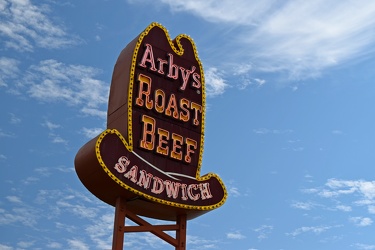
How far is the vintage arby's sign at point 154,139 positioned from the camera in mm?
22500

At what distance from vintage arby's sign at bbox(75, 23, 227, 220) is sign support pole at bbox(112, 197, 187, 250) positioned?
345 mm

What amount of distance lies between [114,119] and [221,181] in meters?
4.60

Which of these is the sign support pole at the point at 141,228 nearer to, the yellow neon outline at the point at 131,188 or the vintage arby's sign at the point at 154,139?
the vintage arby's sign at the point at 154,139

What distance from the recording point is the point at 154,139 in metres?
24.1

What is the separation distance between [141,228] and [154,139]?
317 centimetres

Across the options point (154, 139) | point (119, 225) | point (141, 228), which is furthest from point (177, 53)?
point (119, 225)

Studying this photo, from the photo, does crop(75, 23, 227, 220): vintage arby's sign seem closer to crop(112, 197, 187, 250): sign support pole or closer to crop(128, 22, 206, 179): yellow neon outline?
crop(128, 22, 206, 179): yellow neon outline

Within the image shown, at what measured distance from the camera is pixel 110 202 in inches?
930

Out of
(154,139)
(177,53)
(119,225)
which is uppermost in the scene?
(177,53)

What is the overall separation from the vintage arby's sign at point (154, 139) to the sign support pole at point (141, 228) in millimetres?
345

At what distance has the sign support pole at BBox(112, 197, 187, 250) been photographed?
2223cm

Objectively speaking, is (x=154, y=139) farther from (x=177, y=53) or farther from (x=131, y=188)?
(x=177, y=53)

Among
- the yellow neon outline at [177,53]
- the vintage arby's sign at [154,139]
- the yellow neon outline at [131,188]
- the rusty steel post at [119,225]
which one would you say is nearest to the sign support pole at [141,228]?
the rusty steel post at [119,225]

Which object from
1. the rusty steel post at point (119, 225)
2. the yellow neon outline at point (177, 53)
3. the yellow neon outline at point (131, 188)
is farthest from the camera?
the yellow neon outline at point (177, 53)
